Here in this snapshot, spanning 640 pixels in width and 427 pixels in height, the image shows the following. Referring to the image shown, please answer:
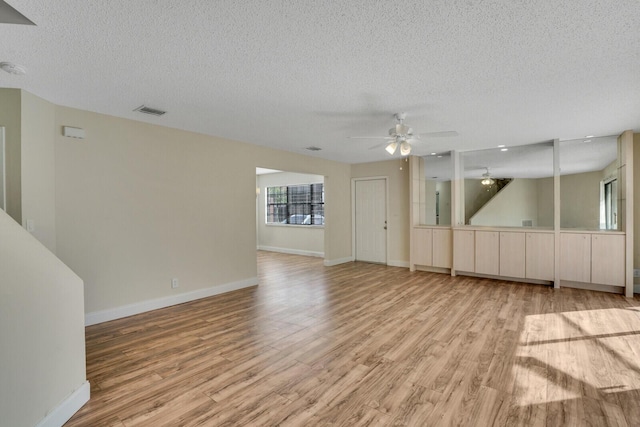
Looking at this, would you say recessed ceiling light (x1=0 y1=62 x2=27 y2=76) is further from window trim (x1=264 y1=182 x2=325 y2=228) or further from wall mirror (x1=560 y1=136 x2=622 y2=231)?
wall mirror (x1=560 y1=136 x2=622 y2=231)

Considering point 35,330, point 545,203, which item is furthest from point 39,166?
point 545,203

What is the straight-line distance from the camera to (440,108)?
3.50 meters

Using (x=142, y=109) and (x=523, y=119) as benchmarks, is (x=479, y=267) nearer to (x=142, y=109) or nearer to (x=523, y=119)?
(x=523, y=119)

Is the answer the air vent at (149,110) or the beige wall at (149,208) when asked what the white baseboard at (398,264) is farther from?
the air vent at (149,110)

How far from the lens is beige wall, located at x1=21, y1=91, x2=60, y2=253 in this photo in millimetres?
2982

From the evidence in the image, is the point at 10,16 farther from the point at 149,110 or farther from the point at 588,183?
the point at 588,183

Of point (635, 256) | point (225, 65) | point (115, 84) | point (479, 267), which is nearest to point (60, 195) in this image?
point (115, 84)

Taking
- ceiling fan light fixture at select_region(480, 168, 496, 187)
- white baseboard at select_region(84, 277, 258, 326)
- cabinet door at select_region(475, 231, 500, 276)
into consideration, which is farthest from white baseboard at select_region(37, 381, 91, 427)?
ceiling fan light fixture at select_region(480, 168, 496, 187)

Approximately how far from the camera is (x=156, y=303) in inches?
160

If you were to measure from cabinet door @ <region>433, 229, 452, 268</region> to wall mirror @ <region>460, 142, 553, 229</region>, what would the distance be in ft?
1.77

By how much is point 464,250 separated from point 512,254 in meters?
0.79

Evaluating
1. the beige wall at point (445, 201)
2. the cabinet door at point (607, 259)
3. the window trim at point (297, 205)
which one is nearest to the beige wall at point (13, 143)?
the window trim at point (297, 205)

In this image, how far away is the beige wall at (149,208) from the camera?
137 inches

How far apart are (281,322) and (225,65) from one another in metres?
2.75
